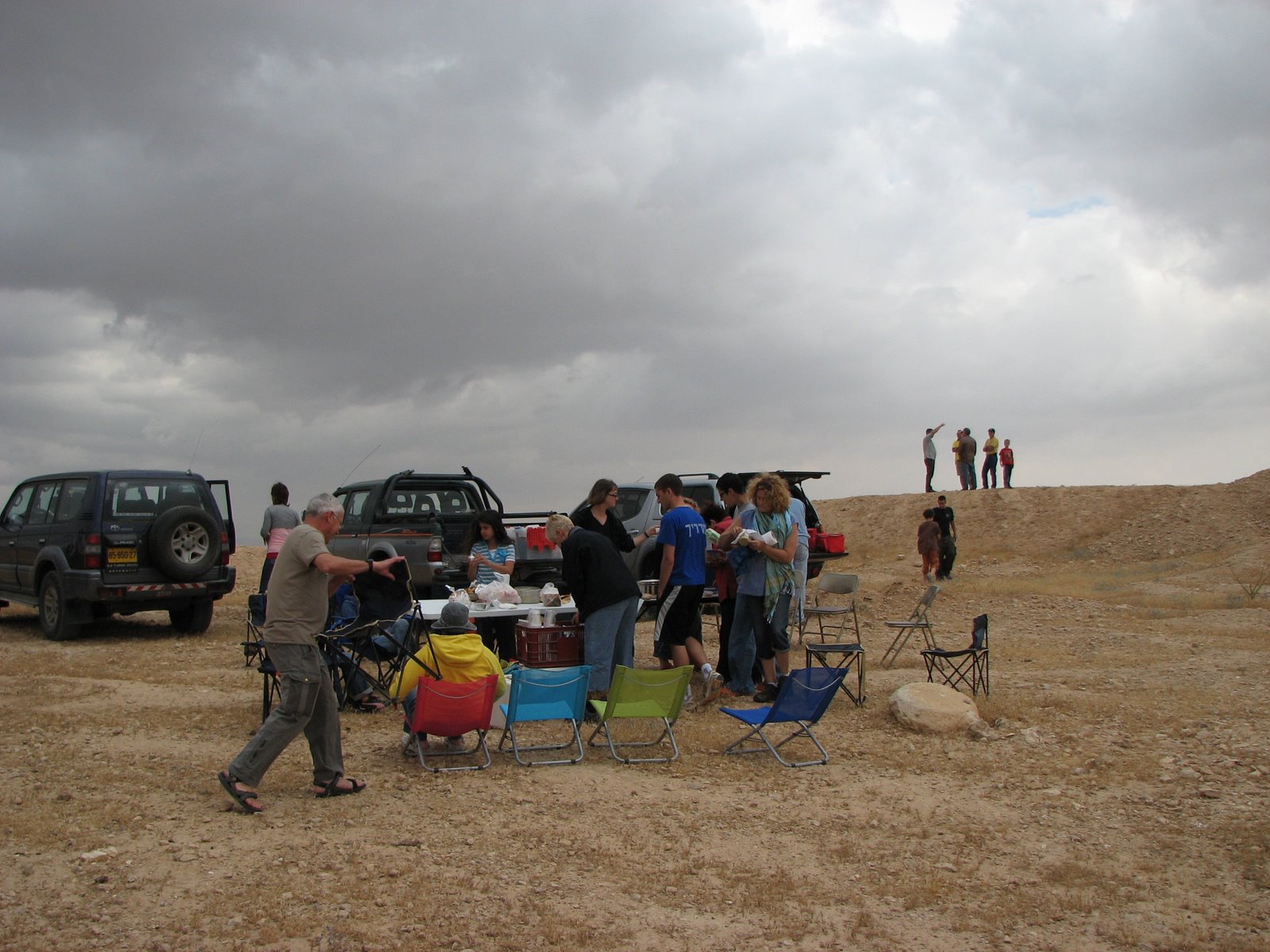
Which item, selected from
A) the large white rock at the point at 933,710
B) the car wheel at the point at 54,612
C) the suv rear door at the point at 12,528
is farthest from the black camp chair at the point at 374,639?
the suv rear door at the point at 12,528

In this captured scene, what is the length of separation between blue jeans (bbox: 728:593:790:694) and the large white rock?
986mm

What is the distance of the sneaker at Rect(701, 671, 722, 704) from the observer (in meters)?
8.08

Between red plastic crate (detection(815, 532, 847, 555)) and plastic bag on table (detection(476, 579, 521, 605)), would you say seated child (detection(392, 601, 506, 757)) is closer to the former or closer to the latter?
plastic bag on table (detection(476, 579, 521, 605))

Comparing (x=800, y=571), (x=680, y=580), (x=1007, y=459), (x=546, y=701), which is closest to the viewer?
(x=546, y=701)

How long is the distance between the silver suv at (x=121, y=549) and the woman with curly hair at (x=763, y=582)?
654 cm

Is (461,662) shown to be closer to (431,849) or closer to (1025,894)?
(431,849)

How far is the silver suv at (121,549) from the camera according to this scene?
439 inches

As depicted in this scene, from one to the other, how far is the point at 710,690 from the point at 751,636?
63 centimetres

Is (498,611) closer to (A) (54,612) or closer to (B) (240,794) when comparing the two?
(B) (240,794)

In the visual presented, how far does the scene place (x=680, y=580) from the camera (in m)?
8.02

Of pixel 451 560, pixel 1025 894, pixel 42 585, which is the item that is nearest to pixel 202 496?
pixel 42 585

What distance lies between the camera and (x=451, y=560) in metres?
11.1

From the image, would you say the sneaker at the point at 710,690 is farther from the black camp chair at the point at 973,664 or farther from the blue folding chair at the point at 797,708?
the black camp chair at the point at 973,664

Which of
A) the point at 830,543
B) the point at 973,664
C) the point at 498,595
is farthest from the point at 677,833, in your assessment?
the point at 830,543
